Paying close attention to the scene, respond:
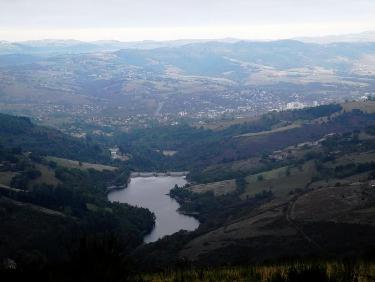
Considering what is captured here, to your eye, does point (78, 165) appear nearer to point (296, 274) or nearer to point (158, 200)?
point (158, 200)

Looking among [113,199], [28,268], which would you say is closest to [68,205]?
[113,199]

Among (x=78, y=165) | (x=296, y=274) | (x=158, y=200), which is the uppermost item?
(x=296, y=274)

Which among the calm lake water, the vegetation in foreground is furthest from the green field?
the vegetation in foreground

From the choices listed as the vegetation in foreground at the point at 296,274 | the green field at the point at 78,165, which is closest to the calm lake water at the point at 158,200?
the green field at the point at 78,165

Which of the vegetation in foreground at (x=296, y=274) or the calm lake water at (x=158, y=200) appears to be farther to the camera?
the calm lake water at (x=158, y=200)

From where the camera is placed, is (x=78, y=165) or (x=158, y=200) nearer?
(x=158, y=200)

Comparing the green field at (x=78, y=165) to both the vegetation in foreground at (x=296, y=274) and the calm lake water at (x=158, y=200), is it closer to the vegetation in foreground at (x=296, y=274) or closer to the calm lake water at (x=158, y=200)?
the calm lake water at (x=158, y=200)

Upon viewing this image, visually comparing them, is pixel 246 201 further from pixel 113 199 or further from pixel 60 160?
pixel 60 160

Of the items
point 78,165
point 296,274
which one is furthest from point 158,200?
point 296,274
